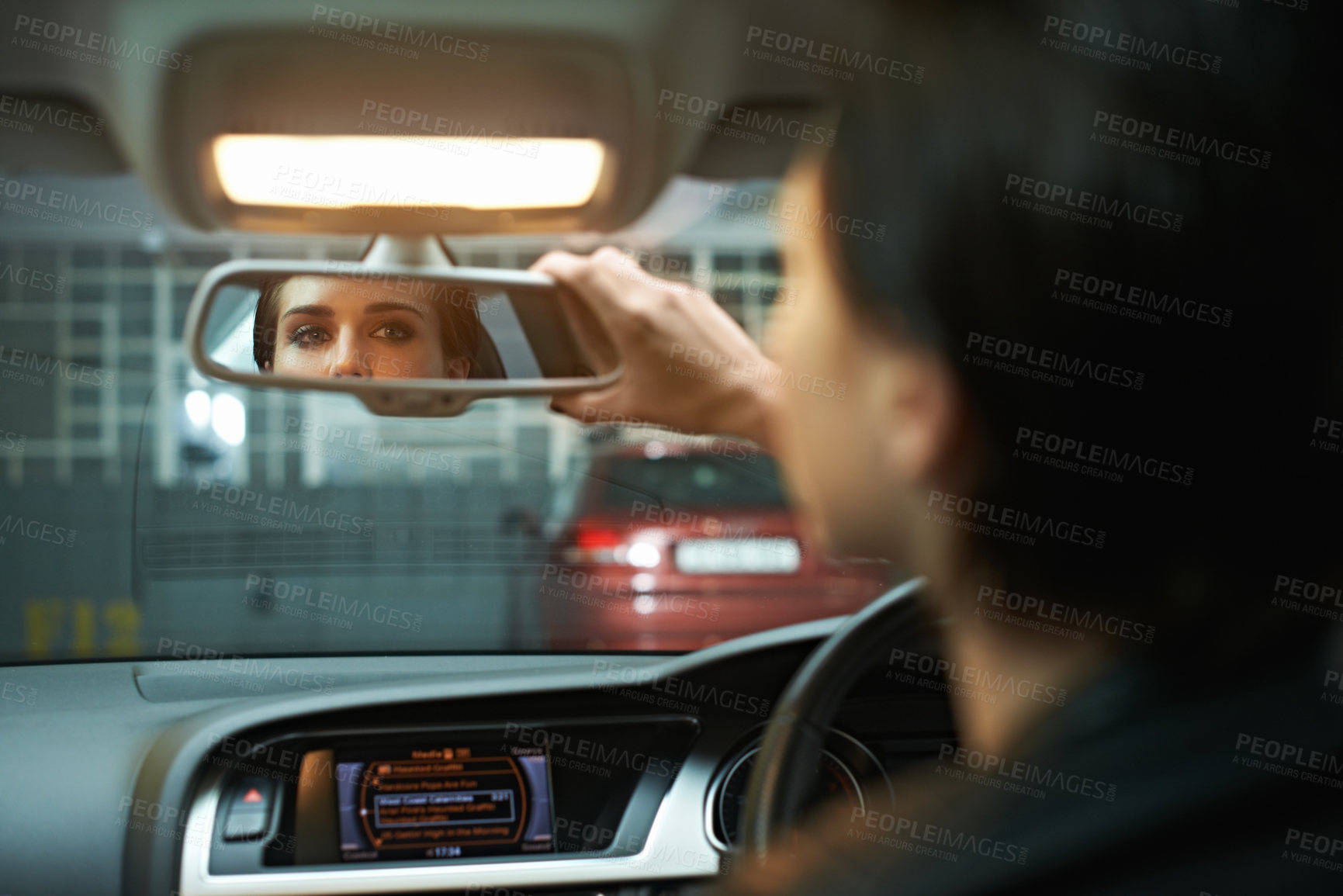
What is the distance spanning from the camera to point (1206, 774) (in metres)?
0.86

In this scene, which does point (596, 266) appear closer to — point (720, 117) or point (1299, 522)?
point (720, 117)

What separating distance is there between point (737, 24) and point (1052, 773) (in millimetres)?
2069

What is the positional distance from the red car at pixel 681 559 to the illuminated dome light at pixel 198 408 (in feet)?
3.85

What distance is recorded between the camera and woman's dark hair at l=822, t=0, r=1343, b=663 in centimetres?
95

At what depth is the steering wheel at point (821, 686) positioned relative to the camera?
2.19m

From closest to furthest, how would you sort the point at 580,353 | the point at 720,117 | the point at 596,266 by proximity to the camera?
the point at 596,266, the point at 580,353, the point at 720,117

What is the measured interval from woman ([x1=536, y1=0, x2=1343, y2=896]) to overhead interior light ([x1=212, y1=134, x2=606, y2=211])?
1.46m

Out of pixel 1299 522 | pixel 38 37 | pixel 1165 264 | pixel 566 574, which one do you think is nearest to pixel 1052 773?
pixel 1299 522
